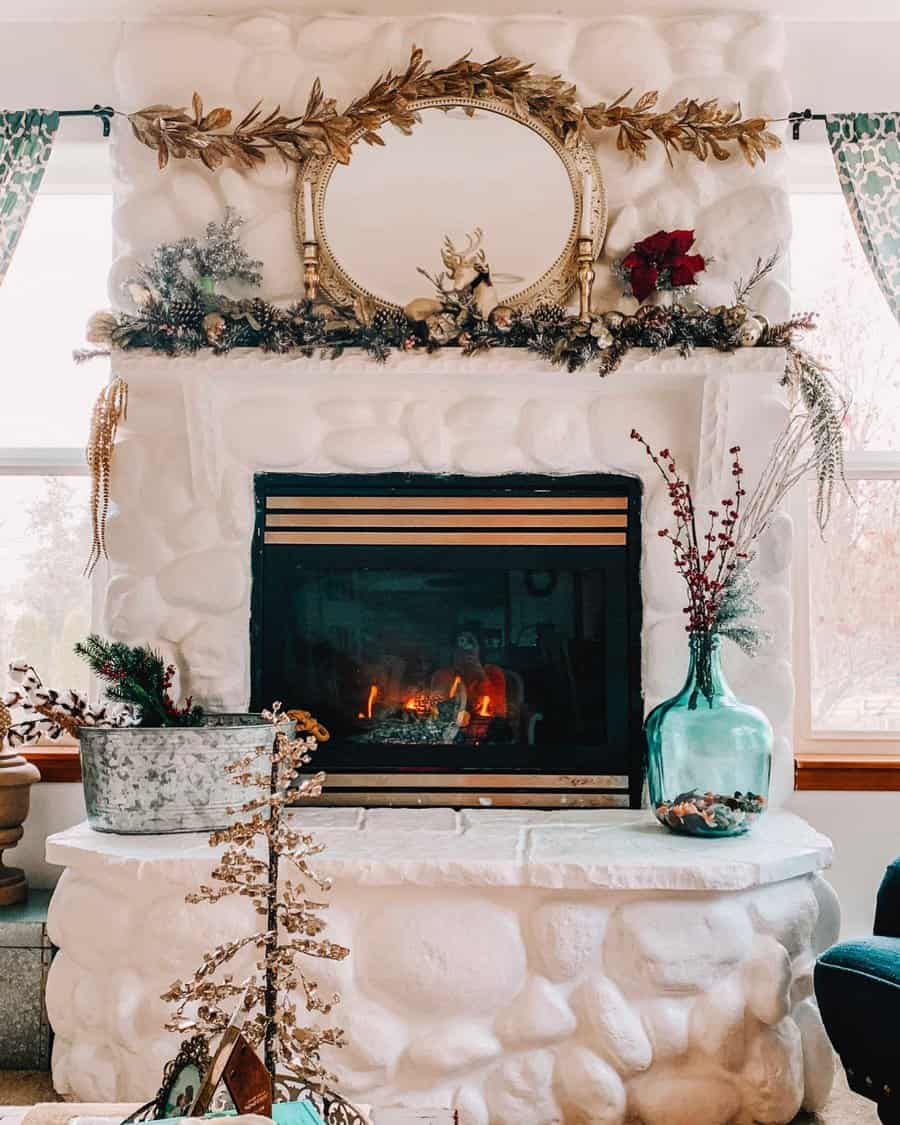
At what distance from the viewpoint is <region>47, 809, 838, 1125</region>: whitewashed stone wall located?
230 centimetres

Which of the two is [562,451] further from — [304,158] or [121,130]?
[121,130]

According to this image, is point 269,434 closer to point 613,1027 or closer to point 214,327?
point 214,327

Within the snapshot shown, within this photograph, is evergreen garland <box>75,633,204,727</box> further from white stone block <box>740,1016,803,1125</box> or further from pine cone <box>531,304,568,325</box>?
white stone block <box>740,1016,803,1125</box>

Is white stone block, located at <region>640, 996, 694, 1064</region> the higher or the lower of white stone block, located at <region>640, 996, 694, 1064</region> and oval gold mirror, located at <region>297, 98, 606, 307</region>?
the lower

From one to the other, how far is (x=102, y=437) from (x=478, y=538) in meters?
1.00

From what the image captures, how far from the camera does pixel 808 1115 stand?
2.42 meters

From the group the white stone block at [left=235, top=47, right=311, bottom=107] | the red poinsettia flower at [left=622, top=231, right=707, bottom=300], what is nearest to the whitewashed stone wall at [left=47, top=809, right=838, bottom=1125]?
the red poinsettia flower at [left=622, top=231, right=707, bottom=300]

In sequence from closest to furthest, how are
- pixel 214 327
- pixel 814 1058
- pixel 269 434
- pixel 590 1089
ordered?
pixel 590 1089 → pixel 814 1058 → pixel 214 327 → pixel 269 434

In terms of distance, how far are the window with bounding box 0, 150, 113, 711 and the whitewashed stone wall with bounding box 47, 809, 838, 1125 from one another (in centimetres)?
113

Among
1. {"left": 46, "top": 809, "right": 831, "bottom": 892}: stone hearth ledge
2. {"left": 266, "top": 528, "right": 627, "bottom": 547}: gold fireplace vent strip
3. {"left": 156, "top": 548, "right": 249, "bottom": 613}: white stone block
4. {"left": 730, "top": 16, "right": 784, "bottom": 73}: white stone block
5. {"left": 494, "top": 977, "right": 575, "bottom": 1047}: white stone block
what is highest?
{"left": 730, "top": 16, "right": 784, "bottom": 73}: white stone block

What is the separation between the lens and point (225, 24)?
3.06 m

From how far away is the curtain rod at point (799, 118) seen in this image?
3.06 m

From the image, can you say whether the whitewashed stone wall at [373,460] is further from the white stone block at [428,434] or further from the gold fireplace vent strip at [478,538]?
the gold fireplace vent strip at [478,538]

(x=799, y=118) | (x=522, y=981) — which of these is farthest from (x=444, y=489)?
(x=799, y=118)
